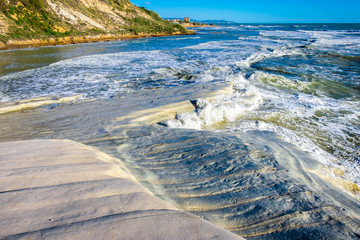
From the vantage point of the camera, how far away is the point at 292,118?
4621 millimetres

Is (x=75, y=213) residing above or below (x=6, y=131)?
above

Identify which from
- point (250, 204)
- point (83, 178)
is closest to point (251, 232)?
point (250, 204)

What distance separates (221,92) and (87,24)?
2853 cm

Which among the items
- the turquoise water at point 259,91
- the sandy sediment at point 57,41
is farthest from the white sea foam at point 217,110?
the sandy sediment at point 57,41

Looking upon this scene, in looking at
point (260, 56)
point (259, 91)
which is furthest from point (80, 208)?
point (260, 56)

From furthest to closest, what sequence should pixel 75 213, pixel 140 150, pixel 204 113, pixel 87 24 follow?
pixel 87 24 < pixel 204 113 < pixel 140 150 < pixel 75 213

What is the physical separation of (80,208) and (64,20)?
30.3m

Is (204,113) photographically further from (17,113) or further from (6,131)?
(17,113)

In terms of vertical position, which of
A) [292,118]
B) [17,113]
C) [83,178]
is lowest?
[17,113]

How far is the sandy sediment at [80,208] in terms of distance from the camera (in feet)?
3.56

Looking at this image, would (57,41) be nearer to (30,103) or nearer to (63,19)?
(63,19)

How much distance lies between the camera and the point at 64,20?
2489 cm

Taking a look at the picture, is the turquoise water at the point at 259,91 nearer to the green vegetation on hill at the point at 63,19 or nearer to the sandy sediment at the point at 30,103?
the sandy sediment at the point at 30,103

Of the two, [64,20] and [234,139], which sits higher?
[64,20]
